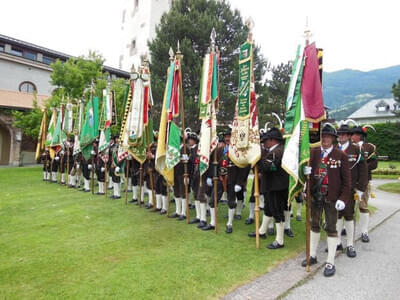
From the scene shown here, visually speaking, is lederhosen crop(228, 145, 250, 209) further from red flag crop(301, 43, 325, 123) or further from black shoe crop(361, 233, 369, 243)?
black shoe crop(361, 233, 369, 243)

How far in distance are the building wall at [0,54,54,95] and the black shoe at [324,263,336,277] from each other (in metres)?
33.5

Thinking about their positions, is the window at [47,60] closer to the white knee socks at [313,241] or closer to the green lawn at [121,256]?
the green lawn at [121,256]

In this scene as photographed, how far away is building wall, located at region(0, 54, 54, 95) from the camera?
1161 inches

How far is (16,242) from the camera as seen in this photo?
5602 mm

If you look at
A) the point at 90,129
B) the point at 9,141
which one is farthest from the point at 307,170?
the point at 9,141

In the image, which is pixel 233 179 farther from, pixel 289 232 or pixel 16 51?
pixel 16 51

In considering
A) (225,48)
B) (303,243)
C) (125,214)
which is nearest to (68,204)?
(125,214)

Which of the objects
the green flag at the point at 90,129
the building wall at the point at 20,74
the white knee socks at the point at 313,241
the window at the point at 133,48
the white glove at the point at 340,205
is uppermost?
the window at the point at 133,48

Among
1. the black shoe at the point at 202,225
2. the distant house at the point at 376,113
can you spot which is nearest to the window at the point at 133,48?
the black shoe at the point at 202,225

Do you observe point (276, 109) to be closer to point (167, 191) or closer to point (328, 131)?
point (167, 191)

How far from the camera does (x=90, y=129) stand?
37.9 feet

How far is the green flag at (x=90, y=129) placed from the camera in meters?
11.5

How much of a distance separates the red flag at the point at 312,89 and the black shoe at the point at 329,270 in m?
2.28

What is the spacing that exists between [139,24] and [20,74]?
15.5 m
